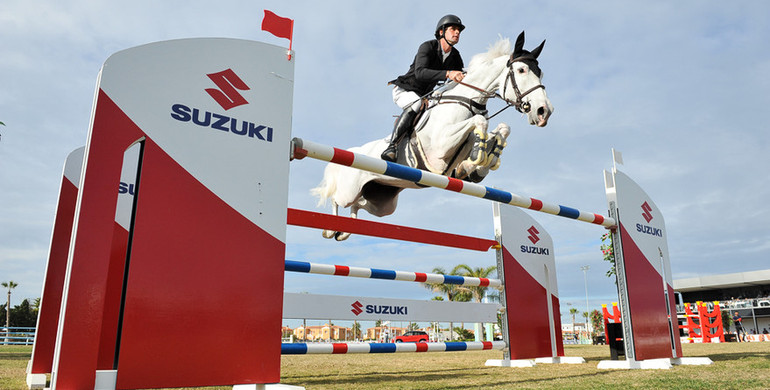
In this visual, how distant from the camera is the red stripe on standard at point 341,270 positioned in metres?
3.55

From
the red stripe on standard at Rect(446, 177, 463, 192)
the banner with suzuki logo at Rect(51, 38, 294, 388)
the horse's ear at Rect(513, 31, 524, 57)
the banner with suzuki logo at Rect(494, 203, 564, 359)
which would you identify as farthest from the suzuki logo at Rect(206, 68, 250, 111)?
the banner with suzuki logo at Rect(494, 203, 564, 359)

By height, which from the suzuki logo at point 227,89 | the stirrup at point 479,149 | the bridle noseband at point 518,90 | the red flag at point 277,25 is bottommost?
the suzuki logo at point 227,89

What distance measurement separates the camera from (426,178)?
9.53 ft

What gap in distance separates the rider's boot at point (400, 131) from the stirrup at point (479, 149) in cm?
74

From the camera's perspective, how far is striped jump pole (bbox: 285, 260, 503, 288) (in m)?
3.43

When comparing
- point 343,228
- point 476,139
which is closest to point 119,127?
point 343,228

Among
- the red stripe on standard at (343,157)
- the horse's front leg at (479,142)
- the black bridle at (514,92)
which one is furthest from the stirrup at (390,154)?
the red stripe on standard at (343,157)

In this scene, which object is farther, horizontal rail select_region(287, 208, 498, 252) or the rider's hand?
the rider's hand

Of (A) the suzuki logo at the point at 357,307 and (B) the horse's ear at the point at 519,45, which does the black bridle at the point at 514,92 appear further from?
(A) the suzuki logo at the point at 357,307

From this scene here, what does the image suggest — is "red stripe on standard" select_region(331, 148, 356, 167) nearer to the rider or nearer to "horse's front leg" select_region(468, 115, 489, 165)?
"horse's front leg" select_region(468, 115, 489, 165)

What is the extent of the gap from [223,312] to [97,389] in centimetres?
47

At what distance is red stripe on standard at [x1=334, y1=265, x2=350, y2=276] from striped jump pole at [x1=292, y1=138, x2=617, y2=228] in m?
1.00

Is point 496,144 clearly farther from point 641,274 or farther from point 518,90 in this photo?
point 641,274

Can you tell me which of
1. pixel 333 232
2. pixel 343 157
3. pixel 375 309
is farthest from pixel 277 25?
pixel 333 232
